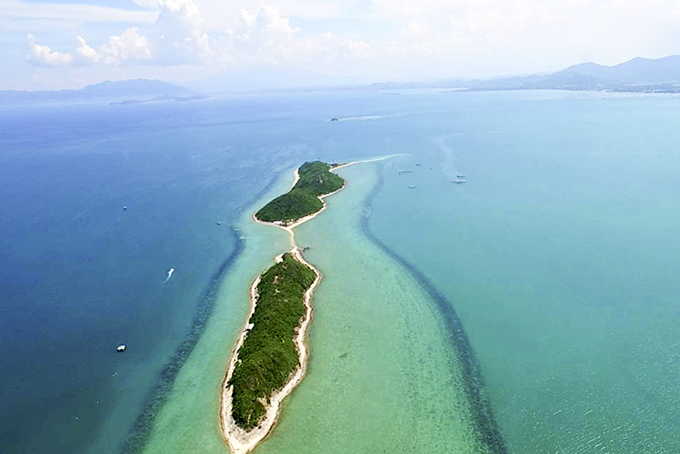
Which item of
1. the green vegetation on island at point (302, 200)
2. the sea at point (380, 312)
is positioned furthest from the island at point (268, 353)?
the green vegetation on island at point (302, 200)

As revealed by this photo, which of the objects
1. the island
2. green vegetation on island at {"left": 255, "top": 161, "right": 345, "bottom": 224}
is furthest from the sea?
green vegetation on island at {"left": 255, "top": 161, "right": 345, "bottom": 224}

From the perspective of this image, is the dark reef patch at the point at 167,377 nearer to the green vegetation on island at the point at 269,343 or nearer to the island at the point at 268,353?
the island at the point at 268,353

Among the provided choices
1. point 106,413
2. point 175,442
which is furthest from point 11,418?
point 175,442

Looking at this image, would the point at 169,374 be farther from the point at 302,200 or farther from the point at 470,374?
the point at 302,200

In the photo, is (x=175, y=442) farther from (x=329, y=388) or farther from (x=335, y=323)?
(x=335, y=323)

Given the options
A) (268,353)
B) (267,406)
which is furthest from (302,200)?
(267,406)

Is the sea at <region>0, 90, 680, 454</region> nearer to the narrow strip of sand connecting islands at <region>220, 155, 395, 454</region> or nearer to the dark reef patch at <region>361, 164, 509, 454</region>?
the dark reef patch at <region>361, 164, 509, 454</region>

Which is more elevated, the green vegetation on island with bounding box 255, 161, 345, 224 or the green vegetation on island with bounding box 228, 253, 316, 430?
the green vegetation on island with bounding box 228, 253, 316, 430
